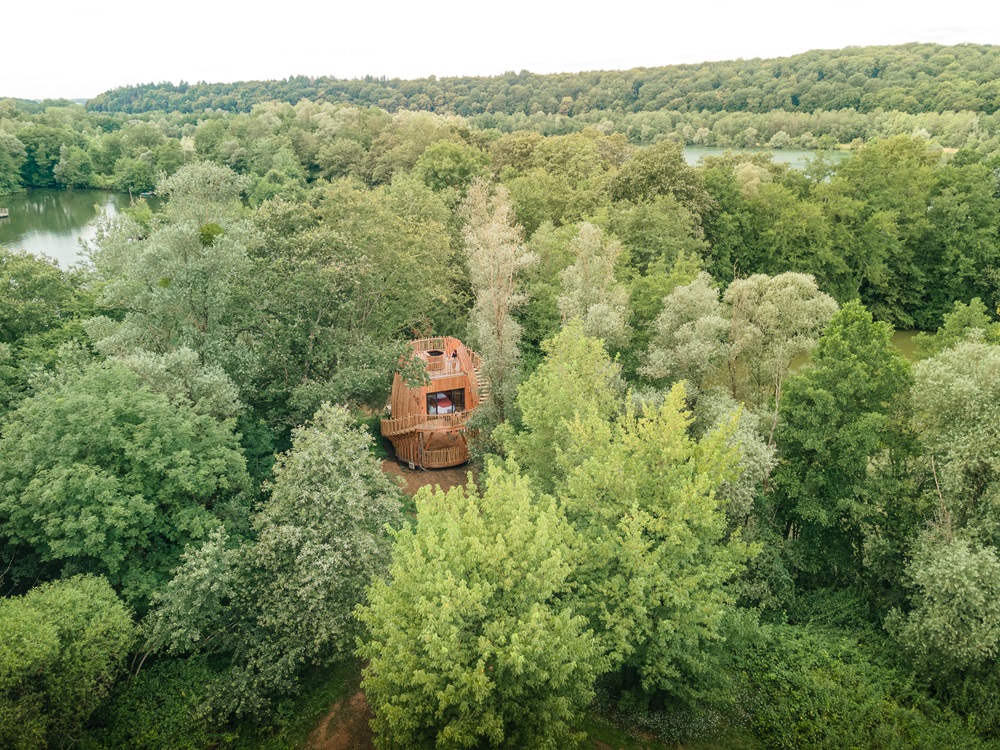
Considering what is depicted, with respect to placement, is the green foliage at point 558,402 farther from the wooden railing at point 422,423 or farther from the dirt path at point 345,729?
the dirt path at point 345,729

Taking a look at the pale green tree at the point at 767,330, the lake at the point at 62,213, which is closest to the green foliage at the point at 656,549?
the pale green tree at the point at 767,330

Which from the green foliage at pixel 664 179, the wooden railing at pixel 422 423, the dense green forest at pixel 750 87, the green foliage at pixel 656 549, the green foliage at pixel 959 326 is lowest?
the wooden railing at pixel 422 423

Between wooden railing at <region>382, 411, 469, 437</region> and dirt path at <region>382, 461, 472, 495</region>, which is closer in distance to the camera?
dirt path at <region>382, 461, 472, 495</region>

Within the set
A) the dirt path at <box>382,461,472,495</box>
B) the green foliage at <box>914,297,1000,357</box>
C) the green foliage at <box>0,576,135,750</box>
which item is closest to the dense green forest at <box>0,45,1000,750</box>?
the green foliage at <box>0,576,135,750</box>

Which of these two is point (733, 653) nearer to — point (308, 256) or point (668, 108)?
point (308, 256)

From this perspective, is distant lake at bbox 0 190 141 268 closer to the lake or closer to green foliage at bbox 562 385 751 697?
the lake

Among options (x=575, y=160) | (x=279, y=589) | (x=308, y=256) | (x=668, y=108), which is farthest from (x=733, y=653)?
(x=668, y=108)

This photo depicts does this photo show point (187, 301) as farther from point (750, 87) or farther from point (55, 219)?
point (750, 87)
